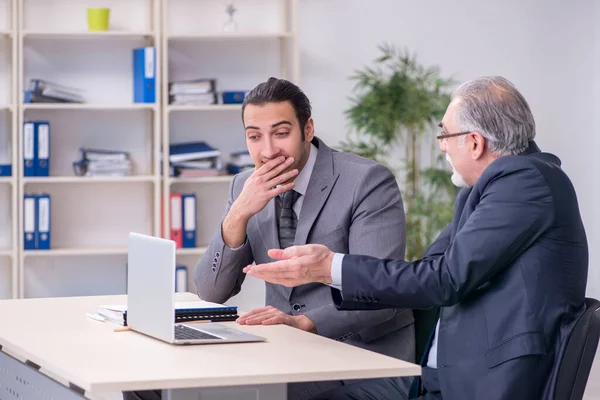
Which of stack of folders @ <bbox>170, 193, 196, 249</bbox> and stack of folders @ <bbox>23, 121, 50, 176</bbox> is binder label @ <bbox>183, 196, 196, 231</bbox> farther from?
stack of folders @ <bbox>23, 121, 50, 176</bbox>

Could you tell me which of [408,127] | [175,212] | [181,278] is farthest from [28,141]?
[408,127]

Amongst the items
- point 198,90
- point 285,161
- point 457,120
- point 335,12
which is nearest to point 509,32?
point 335,12

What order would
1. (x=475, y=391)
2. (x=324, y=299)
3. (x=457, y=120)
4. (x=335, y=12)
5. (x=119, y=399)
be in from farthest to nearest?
(x=335, y=12), (x=119, y=399), (x=324, y=299), (x=457, y=120), (x=475, y=391)

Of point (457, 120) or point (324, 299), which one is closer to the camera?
point (457, 120)

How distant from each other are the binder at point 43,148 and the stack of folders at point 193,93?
725 millimetres

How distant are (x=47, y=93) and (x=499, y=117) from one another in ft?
11.8

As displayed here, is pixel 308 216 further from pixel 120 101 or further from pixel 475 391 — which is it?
pixel 120 101

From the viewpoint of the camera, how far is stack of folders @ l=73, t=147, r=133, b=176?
5.23 metres

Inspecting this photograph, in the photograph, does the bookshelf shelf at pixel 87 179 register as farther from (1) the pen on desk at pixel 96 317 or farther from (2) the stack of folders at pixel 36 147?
(1) the pen on desk at pixel 96 317

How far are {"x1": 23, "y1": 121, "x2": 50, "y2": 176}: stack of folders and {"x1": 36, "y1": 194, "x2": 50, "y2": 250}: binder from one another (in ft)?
0.51

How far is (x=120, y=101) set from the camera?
544 centimetres

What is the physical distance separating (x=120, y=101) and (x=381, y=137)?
158cm

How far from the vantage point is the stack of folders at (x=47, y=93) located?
5.10 m

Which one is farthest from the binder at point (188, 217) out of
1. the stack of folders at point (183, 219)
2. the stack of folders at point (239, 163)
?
the stack of folders at point (239, 163)
